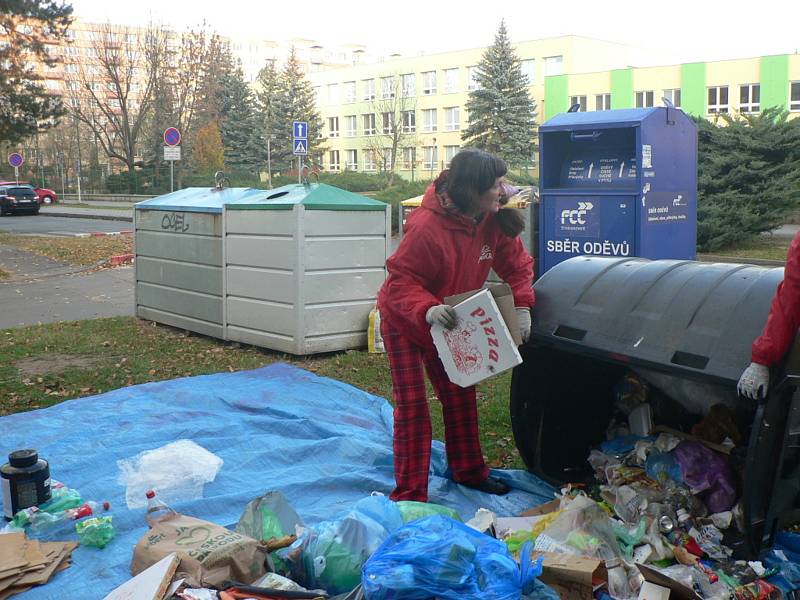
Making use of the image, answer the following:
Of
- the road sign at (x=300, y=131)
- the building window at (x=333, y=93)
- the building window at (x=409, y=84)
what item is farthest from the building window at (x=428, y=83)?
the road sign at (x=300, y=131)

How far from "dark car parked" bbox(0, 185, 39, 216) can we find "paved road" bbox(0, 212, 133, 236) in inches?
58.2

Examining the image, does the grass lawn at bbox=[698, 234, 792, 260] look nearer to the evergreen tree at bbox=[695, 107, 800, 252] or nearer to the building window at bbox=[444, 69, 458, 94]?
the evergreen tree at bbox=[695, 107, 800, 252]

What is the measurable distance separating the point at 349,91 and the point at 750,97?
33826 mm

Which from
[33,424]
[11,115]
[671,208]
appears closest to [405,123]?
[11,115]

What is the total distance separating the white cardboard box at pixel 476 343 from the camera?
355 centimetres

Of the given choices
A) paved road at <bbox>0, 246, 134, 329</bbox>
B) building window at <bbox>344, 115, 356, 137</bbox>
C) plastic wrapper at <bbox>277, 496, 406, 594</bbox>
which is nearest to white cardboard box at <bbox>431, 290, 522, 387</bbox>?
plastic wrapper at <bbox>277, 496, 406, 594</bbox>

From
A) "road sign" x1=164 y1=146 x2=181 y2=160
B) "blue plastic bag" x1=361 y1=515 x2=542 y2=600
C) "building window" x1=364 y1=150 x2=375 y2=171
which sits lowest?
"blue plastic bag" x1=361 y1=515 x2=542 y2=600

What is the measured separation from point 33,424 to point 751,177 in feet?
49.6

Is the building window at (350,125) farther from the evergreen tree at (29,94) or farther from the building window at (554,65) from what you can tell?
the evergreen tree at (29,94)

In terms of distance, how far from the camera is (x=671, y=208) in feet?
29.3

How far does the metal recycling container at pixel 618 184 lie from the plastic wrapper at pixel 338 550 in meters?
6.01

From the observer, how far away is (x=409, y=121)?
2494 inches

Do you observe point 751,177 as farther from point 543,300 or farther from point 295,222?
point 543,300

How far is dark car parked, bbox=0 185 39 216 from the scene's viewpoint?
36.3 meters
